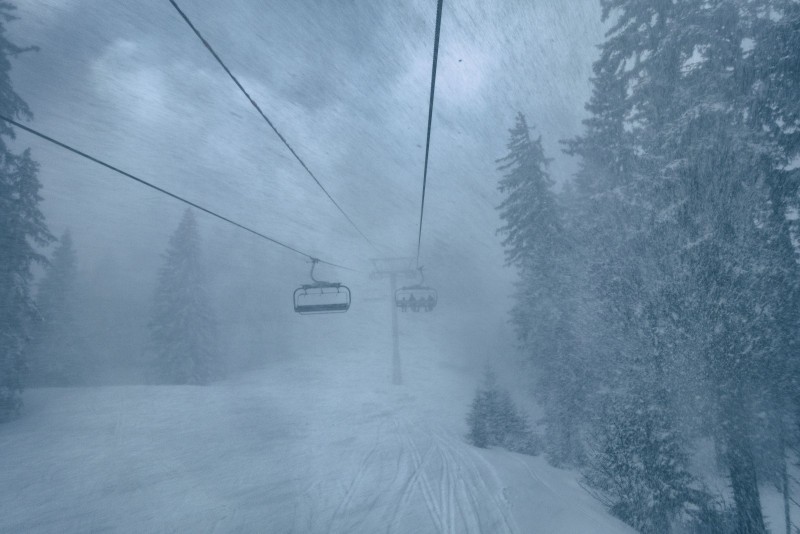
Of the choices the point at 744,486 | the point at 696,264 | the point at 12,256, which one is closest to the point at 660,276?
the point at 696,264

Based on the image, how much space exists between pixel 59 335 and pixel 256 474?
36.3m

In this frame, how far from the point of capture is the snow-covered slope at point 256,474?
309 inches

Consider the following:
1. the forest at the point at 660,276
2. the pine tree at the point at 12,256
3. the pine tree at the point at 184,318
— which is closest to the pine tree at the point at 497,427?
the forest at the point at 660,276

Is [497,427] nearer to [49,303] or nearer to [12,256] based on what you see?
[12,256]

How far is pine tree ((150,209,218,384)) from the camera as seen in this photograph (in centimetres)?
2988

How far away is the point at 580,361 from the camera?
15.9m

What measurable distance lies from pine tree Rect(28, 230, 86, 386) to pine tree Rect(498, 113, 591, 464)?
126ft

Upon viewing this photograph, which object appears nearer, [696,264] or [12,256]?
[696,264]

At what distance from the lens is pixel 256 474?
10398 mm

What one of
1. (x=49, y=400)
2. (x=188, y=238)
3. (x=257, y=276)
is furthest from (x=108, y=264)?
(x=49, y=400)

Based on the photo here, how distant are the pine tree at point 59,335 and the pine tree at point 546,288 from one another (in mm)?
38261

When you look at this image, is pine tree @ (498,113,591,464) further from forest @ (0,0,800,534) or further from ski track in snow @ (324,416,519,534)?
ski track in snow @ (324,416,519,534)

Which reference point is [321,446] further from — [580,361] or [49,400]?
[49,400]

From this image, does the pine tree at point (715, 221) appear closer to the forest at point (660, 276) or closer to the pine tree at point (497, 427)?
the forest at point (660, 276)
